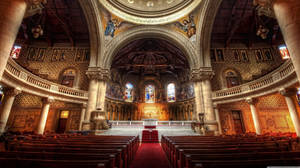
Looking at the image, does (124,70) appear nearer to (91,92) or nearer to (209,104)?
(91,92)

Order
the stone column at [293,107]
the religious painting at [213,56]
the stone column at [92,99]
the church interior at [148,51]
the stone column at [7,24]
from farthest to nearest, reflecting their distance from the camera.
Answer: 1. the religious painting at [213,56]
2. the stone column at [92,99]
3. the church interior at [148,51]
4. the stone column at [293,107]
5. the stone column at [7,24]

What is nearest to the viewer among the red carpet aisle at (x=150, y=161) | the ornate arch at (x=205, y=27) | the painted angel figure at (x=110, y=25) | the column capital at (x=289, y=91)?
the red carpet aisle at (x=150, y=161)

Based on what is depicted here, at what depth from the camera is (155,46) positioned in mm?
19266

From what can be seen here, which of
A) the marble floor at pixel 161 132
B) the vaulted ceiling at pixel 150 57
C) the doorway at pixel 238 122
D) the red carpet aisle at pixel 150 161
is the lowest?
the red carpet aisle at pixel 150 161

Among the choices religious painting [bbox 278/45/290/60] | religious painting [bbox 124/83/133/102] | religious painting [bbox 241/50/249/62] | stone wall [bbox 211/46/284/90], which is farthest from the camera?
religious painting [bbox 124/83/133/102]

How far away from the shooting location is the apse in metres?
19.3

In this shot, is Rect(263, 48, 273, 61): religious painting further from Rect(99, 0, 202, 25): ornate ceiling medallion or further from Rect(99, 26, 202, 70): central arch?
Rect(99, 0, 202, 25): ornate ceiling medallion

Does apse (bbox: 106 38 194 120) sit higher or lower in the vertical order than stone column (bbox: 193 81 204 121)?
higher

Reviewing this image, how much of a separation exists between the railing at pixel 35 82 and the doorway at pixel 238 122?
16.2 m

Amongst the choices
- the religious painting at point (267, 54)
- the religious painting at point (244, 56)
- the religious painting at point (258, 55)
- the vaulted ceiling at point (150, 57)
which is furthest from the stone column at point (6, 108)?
the religious painting at point (267, 54)

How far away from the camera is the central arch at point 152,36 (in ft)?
45.5

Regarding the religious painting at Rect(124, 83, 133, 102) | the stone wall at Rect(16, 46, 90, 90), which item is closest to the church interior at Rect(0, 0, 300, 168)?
the stone wall at Rect(16, 46, 90, 90)

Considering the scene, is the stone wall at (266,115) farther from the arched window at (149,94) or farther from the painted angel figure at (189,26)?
the arched window at (149,94)

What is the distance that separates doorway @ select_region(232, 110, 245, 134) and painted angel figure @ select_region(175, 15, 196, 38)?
1011 cm
